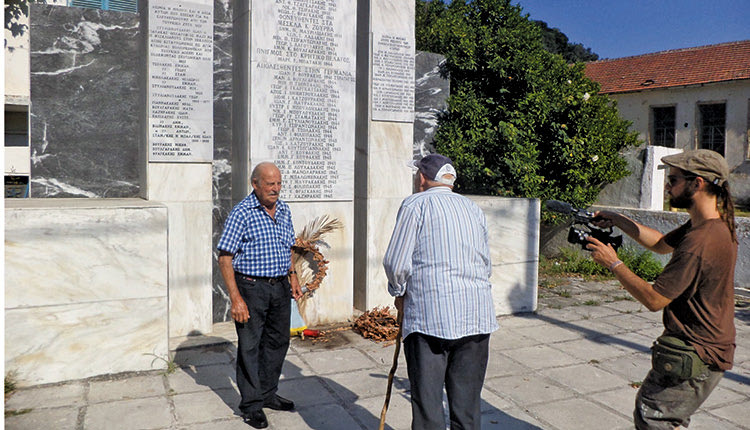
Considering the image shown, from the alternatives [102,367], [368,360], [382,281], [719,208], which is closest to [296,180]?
[382,281]

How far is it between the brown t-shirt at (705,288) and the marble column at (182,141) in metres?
4.64

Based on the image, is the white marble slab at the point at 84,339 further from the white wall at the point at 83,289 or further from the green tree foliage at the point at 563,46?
the green tree foliage at the point at 563,46

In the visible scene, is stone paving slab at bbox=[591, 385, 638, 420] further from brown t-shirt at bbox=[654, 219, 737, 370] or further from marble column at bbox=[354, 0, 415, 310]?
marble column at bbox=[354, 0, 415, 310]

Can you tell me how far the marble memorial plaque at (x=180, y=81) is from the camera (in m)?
5.84

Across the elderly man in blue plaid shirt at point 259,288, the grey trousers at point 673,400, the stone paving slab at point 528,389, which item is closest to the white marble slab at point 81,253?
the elderly man in blue plaid shirt at point 259,288

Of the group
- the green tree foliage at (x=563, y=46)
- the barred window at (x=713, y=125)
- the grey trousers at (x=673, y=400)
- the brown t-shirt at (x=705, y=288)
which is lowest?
the grey trousers at (x=673, y=400)

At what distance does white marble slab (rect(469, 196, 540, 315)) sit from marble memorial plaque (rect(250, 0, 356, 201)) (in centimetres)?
186

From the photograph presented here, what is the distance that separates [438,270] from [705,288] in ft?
4.03

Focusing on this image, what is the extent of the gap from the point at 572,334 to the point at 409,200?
13.7 ft

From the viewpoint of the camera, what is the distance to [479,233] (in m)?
3.13

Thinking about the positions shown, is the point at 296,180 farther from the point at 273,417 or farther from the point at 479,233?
the point at 479,233

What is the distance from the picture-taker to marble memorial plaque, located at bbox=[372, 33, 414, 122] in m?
6.91

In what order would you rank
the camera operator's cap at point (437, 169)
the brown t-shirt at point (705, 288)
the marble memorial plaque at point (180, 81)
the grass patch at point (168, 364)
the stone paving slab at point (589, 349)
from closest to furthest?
the brown t-shirt at point (705, 288) < the camera operator's cap at point (437, 169) < the grass patch at point (168, 364) < the stone paving slab at point (589, 349) < the marble memorial plaque at point (180, 81)

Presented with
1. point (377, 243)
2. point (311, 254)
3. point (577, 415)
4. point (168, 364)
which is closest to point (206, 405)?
point (168, 364)
